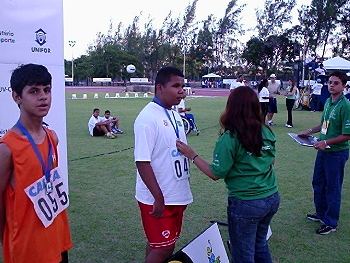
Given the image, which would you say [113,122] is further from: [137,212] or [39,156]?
[39,156]

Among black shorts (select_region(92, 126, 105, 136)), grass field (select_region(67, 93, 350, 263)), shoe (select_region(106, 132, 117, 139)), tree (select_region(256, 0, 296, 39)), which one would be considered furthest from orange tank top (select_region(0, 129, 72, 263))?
tree (select_region(256, 0, 296, 39))

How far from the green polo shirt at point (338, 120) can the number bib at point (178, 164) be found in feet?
7.50

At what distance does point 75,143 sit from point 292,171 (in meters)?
6.03

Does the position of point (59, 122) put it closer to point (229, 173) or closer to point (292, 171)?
point (229, 173)

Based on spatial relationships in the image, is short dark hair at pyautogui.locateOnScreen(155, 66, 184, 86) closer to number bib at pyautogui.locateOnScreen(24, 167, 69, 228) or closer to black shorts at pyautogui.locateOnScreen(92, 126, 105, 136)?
number bib at pyautogui.locateOnScreen(24, 167, 69, 228)

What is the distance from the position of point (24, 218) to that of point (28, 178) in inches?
8.8

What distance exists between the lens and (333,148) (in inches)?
195

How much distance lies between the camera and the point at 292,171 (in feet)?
27.8

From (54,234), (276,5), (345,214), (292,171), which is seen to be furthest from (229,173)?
(276,5)

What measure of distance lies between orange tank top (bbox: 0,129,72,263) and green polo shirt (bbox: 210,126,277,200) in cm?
110

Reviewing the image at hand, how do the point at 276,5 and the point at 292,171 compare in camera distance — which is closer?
the point at 292,171

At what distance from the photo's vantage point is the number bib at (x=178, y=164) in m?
3.22

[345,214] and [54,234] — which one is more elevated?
[54,234]

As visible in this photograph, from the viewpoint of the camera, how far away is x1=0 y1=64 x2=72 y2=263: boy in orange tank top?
7.72ft
